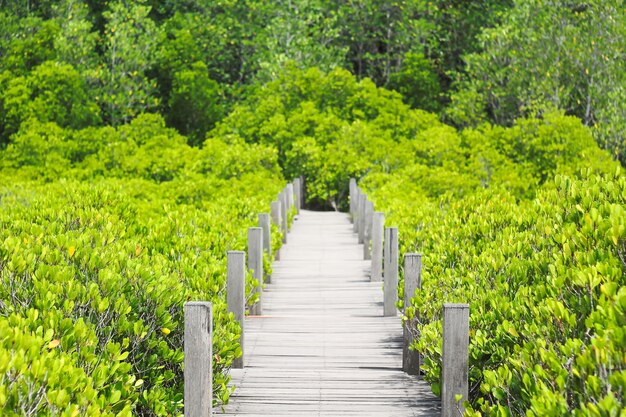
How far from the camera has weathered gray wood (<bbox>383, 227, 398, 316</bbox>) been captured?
39.6ft

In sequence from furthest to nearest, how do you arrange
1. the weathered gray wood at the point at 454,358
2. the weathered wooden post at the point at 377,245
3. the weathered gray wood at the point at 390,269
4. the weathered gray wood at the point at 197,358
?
the weathered wooden post at the point at 377,245 < the weathered gray wood at the point at 390,269 < the weathered gray wood at the point at 454,358 < the weathered gray wood at the point at 197,358

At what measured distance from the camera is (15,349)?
200 inches

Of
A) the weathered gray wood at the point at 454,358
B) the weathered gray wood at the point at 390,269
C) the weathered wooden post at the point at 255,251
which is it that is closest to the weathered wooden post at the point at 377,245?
the weathered gray wood at the point at 390,269

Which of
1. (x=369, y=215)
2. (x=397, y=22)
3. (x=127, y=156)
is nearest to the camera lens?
(x=369, y=215)

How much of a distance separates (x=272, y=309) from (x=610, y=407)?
918 cm

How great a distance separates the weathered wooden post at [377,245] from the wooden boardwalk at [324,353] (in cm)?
24

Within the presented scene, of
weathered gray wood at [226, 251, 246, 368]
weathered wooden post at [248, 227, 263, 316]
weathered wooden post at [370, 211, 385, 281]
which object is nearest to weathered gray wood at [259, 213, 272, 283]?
weathered wooden post at [370, 211, 385, 281]

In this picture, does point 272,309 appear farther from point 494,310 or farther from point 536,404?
point 536,404

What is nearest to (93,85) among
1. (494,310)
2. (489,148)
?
(489,148)

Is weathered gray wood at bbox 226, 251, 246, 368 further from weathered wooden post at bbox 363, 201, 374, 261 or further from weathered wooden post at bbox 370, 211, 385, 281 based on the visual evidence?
weathered wooden post at bbox 363, 201, 374, 261

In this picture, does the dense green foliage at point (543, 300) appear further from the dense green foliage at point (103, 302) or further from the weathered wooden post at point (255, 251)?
the weathered wooden post at point (255, 251)

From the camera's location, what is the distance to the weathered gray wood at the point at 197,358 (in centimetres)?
661

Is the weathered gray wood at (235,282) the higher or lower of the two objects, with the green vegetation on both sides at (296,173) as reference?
lower

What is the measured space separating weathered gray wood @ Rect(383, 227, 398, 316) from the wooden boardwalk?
7.1 inches
